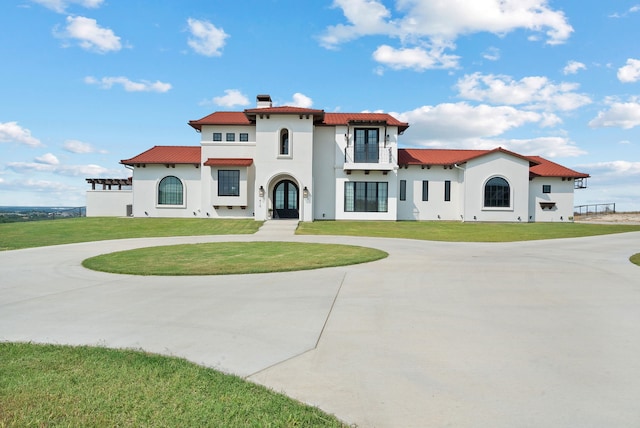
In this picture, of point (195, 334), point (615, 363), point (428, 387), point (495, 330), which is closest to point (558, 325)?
point (495, 330)

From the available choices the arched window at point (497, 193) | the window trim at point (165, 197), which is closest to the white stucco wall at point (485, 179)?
the arched window at point (497, 193)

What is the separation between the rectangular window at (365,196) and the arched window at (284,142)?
533 centimetres

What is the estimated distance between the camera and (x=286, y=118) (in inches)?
1147

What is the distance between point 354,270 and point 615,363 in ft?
21.7

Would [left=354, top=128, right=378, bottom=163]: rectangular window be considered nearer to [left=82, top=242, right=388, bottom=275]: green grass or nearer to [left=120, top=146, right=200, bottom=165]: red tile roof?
[left=120, top=146, right=200, bottom=165]: red tile roof

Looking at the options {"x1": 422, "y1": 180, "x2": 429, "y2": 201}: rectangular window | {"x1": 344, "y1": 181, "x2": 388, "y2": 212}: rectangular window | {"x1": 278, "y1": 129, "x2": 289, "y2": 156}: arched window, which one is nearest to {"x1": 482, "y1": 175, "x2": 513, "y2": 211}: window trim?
{"x1": 422, "y1": 180, "x2": 429, "y2": 201}: rectangular window

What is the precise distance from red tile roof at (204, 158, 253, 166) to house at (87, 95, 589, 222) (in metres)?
0.08

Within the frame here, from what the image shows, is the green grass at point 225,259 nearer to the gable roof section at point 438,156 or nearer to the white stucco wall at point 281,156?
the white stucco wall at point 281,156

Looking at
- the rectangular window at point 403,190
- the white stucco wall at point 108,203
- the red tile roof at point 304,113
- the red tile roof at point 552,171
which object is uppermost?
the red tile roof at point 304,113

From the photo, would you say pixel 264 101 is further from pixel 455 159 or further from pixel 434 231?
pixel 434 231

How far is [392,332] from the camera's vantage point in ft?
17.8

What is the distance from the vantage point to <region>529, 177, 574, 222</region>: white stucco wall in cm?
3334

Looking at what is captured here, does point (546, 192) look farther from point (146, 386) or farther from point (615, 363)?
point (146, 386)

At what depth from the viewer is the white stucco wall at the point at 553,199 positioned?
33.3m
